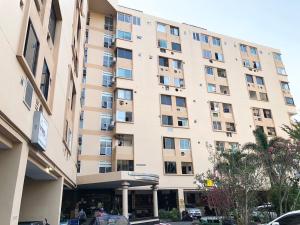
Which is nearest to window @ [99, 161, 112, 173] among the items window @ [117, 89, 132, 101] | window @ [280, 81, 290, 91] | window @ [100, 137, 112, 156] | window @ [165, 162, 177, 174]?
window @ [100, 137, 112, 156]

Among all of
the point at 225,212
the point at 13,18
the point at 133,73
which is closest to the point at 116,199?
the point at 133,73

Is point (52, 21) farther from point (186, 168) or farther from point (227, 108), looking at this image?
point (227, 108)

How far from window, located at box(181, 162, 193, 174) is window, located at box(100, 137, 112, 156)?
886cm

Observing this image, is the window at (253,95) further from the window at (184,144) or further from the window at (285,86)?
the window at (184,144)

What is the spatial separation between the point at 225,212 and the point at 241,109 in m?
26.1

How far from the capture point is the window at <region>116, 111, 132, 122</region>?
1249 inches

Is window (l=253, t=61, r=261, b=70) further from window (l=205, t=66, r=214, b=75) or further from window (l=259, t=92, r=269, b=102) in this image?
window (l=205, t=66, r=214, b=75)

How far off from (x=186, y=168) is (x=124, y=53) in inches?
637

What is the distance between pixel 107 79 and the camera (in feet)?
113

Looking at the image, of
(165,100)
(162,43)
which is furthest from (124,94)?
(162,43)

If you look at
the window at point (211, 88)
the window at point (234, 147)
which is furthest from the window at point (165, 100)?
the window at point (234, 147)

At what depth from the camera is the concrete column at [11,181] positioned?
24.3 ft

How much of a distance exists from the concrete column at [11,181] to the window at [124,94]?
2492cm

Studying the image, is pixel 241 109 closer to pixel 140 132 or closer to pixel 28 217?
pixel 140 132
